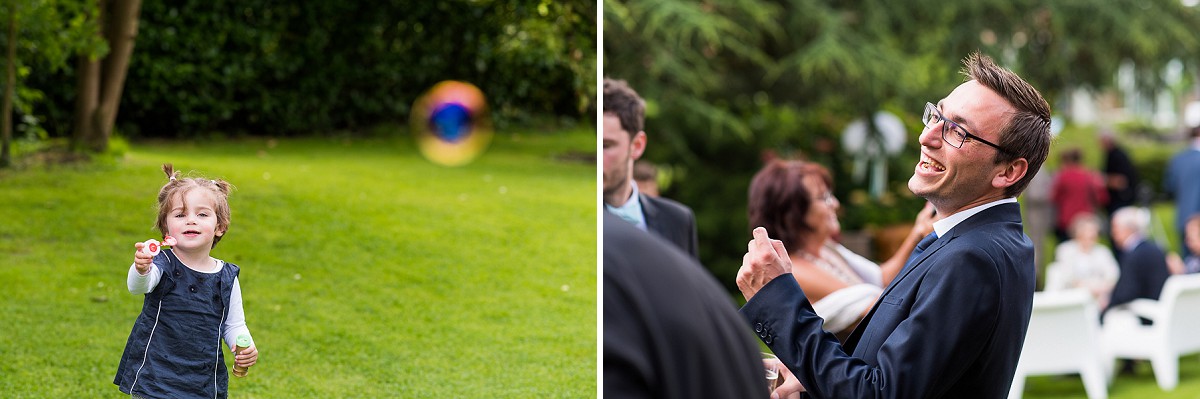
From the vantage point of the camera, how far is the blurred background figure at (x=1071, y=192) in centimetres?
1259

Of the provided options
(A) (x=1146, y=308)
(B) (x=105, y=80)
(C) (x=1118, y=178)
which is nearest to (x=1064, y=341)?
(A) (x=1146, y=308)

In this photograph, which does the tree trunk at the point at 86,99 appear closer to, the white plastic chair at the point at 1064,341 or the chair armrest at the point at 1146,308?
the white plastic chair at the point at 1064,341

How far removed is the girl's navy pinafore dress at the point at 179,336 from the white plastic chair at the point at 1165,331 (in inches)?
243

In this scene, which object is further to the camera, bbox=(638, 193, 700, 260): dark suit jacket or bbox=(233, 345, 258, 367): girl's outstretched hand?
bbox=(638, 193, 700, 260): dark suit jacket

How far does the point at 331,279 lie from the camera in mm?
5887

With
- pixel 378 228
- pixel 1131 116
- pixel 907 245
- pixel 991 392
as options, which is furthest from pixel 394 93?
pixel 1131 116

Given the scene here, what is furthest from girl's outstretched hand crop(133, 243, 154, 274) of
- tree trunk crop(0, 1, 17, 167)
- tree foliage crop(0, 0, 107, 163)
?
tree trunk crop(0, 1, 17, 167)

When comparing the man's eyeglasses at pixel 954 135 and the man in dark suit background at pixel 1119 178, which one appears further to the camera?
the man in dark suit background at pixel 1119 178

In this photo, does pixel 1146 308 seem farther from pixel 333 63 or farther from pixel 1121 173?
pixel 1121 173

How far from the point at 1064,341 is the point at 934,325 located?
16.7ft

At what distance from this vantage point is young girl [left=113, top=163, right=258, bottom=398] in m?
2.28

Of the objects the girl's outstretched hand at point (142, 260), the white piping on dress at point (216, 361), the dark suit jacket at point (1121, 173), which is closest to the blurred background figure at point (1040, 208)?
the dark suit jacket at point (1121, 173)

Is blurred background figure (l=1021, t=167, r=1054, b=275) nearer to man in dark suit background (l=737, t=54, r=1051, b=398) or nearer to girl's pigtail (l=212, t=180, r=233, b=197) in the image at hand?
man in dark suit background (l=737, t=54, r=1051, b=398)

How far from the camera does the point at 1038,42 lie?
12977 mm
